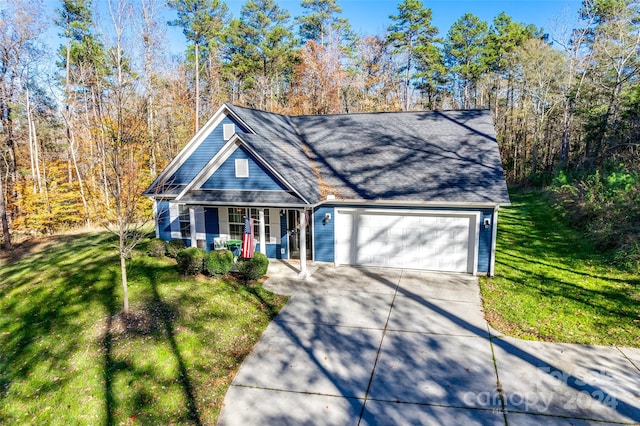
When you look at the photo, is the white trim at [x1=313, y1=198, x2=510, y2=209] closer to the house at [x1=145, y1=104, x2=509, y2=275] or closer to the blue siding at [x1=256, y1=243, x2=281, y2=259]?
the house at [x1=145, y1=104, x2=509, y2=275]

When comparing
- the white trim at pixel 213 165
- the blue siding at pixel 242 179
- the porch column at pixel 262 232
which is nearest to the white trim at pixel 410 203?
the blue siding at pixel 242 179

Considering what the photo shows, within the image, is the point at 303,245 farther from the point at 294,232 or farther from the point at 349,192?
the point at 349,192

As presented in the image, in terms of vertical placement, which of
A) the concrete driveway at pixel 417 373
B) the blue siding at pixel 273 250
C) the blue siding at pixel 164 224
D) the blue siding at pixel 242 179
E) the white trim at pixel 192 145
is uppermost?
the white trim at pixel 192 145

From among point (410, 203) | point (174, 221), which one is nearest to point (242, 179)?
point (174, 221)

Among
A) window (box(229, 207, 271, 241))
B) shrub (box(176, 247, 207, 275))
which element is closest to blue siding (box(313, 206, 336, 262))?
window (box(229, 207, 271, 241))

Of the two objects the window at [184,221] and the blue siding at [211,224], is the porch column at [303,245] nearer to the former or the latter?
the blue siding at [211,224]

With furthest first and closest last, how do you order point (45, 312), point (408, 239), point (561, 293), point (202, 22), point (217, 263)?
point (202, 22) < point (408, 239) < point (217, 263) < point (561, 293) < point (45, 312)
